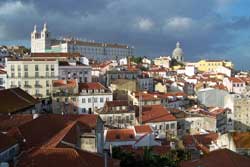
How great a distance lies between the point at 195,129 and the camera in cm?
5734

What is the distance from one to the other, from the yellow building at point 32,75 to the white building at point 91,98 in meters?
6.20

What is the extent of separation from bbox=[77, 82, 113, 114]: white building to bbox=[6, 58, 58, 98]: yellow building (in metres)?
6.20

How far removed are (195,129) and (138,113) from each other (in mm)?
8553

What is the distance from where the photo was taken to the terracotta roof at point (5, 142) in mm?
21881

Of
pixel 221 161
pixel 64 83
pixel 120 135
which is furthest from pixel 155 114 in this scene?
pixel 221 161

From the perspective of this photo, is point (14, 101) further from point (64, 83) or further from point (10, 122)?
point (10, 122)

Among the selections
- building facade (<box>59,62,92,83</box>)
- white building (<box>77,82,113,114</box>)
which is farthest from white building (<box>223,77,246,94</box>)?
white building (<box>77,82,113,114</box>)

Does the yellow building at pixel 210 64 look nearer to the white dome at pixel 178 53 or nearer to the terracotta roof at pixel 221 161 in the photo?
the white dome at pixel 178 53

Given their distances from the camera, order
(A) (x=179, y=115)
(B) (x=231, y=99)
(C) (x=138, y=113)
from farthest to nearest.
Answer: (B) (x=231, y=99) → (A) (x=179, y=115) → (C) (x=138, y=113)

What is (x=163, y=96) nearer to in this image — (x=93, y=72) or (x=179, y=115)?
(x=179, y=115)

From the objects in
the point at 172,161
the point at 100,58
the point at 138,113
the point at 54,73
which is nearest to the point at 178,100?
the point at 138,113

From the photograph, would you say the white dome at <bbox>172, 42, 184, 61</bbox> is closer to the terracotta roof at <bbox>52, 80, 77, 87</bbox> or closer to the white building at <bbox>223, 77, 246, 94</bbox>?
the white building at <bbox>223, 77, 246, 94</bbox>

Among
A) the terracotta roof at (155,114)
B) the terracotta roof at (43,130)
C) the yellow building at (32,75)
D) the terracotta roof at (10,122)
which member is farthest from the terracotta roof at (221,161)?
the yellow building at (32,75)

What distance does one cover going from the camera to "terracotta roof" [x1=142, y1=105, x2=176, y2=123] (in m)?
52.8
